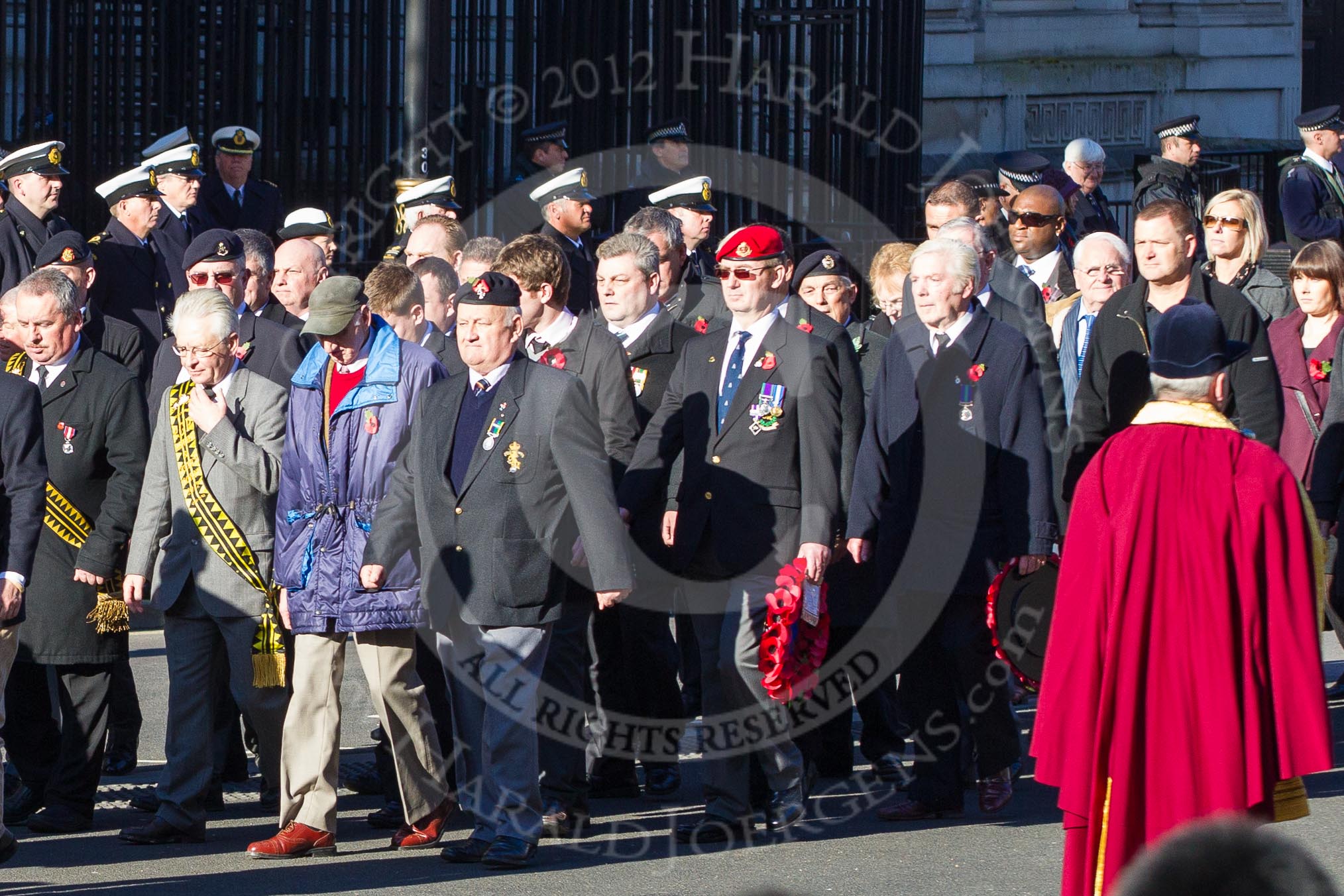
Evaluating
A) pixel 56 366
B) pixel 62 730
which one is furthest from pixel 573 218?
pixel 62 730

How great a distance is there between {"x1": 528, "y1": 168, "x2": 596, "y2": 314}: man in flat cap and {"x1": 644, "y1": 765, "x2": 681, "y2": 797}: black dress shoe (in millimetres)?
2651

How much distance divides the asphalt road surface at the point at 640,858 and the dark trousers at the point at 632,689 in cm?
19

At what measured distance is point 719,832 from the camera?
6.61 meters

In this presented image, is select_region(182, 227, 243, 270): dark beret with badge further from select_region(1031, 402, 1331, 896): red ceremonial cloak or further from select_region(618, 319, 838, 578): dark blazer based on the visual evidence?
select_region(1031, 402, 1331, 896): red ceremonial cloak

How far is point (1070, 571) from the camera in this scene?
5.13 metres

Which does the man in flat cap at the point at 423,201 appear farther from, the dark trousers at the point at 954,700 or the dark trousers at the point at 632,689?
the dark trousers at the point at 954,700

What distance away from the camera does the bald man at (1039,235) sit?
9398 millimetres

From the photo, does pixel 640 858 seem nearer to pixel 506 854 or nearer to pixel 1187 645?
pixel 506 854

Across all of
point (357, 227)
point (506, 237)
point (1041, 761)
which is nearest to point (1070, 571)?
point (1041, 761)

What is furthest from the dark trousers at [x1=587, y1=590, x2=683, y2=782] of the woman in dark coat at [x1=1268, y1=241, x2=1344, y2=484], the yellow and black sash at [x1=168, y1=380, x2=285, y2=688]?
the woman in dark coat at [x1=1268, y1=241, x2=1344, y2=484]

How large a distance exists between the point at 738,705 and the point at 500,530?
1.03 metres

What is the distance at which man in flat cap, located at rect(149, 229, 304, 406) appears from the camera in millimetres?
7625

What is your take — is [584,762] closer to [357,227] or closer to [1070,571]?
[1070,571]

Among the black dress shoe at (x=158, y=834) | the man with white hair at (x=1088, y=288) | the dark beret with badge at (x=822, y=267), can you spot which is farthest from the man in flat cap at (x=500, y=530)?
the man with white hair at (x=1088, y=288)
